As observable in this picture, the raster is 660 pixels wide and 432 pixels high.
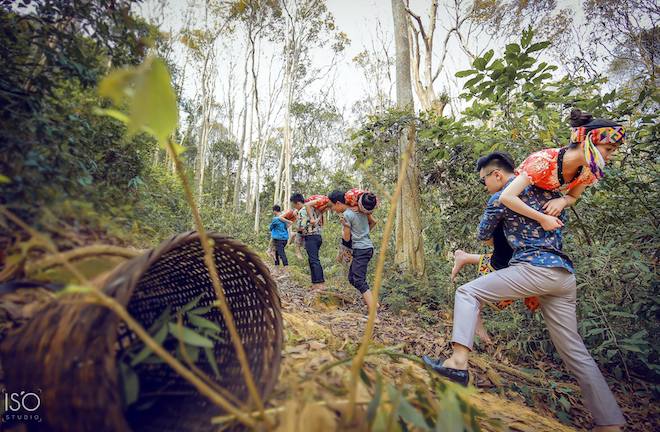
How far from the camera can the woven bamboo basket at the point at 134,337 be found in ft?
1.97

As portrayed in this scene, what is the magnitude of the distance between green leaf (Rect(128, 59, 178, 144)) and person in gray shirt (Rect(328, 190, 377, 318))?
3693mm

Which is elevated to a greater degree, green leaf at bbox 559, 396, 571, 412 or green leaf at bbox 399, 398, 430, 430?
Result: green leaf at bbox 399, 398, 430, 430

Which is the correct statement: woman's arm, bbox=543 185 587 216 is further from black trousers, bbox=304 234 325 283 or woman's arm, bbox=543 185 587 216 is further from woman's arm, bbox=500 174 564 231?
black trousers, bbox=304 234 325 283

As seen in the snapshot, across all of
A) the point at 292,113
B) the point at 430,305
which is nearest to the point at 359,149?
the point at 430,305

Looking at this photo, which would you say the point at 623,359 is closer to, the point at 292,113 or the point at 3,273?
the point at 3,273

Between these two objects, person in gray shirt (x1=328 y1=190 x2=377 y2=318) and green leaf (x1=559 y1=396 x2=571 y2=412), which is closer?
green leaf (x1=559 y1=396 x2=571 y2=412)

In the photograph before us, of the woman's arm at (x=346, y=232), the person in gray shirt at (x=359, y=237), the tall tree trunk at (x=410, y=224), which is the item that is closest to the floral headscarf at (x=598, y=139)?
the person in gray shirt at (x=359, y=237)

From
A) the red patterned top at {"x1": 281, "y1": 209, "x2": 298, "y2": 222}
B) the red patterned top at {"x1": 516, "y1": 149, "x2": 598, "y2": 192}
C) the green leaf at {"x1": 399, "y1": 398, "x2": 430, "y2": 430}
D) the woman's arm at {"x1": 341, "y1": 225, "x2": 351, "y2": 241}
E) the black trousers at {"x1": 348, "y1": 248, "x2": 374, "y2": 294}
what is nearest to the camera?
the green leaf at {"x1": 399, "y1": 398, "x2": 430, "y2": 430}

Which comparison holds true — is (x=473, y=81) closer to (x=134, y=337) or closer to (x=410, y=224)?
(x=410, y=224)

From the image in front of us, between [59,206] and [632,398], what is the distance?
355 cm

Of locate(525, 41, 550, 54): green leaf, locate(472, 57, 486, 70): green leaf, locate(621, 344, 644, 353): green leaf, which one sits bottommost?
locate(621, 344, 644, 353): green leaf

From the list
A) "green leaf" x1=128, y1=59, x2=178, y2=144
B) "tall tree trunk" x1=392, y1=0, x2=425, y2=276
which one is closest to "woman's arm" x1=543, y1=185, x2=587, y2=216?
"green leaf" x1=128, y1=59, x2=178, y2=144

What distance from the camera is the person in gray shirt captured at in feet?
13.5

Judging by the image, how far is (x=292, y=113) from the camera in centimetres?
2350
